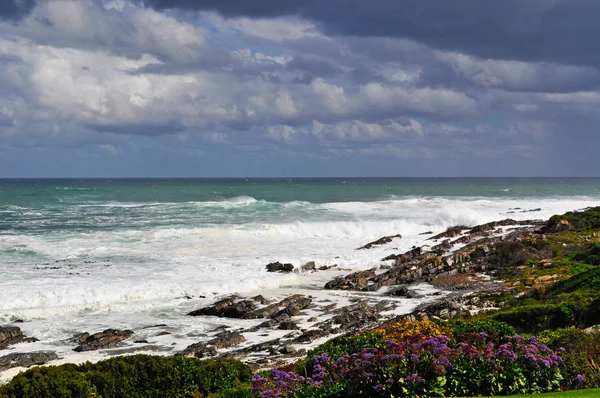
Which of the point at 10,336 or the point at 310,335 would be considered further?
the point at 10,336

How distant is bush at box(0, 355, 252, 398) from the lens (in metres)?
10.6

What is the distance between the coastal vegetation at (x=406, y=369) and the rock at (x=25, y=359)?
272 inches

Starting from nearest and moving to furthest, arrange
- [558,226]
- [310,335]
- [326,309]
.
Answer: [310,335] < [326,309] < [558,226]

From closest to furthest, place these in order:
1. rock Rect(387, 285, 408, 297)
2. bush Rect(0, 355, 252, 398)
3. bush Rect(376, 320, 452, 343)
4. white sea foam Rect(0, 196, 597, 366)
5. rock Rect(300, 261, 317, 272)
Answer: bush Rect(0, 355, 252, 398) → bush Rect(376, 320, 452, 343) → white sea foam Rect(0, 196, 597, 366) → rock Rect(387, 285, 408, 297) → rock Rect(300, 261, 317, 272)

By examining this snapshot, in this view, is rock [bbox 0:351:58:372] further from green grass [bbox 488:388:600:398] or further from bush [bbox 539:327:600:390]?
green grass [bbox 488:388:600:398]

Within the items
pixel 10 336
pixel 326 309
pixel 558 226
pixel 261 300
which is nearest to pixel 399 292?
pixel 326 309

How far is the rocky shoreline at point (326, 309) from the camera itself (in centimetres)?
1870

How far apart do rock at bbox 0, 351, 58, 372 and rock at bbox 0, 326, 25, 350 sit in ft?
6.45

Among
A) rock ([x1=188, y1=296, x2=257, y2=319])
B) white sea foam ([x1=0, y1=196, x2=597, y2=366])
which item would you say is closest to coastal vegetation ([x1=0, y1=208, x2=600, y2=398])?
white sea foam ([x1=0, y1=196, x2=597, y2=366])

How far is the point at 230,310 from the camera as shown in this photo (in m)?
23.9

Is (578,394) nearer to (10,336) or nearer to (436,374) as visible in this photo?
(436,374)

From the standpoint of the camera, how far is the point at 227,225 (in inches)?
2251

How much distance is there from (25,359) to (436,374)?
1364 centimetres

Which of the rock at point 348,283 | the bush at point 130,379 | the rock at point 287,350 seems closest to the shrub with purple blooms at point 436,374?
the bush at point 130,379
